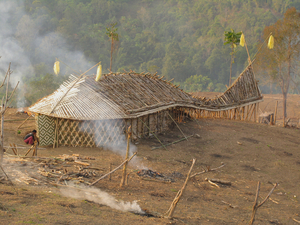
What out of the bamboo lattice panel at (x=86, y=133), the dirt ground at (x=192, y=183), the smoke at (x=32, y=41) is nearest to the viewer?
the dirt ground at (x=192, y=183)

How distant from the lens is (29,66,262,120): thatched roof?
10555mm

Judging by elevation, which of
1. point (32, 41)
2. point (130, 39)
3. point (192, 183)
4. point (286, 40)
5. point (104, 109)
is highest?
point (130, 39)

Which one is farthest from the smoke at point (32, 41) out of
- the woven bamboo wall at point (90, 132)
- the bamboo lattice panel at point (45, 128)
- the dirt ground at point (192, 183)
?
the woven bamboo wall at point (90, 132)

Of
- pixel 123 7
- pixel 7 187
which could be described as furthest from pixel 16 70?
pixel 7 187

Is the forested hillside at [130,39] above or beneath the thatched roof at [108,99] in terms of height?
above

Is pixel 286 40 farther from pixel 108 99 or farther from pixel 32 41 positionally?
pixel 32 41

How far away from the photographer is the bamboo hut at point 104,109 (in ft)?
34.5

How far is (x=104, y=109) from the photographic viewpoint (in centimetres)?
1073

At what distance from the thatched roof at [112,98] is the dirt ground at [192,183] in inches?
48.3

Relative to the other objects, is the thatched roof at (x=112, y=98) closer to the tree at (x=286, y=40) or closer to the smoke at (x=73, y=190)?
the smoke at (x=73, y=190)

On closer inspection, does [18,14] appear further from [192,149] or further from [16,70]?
[192,149]

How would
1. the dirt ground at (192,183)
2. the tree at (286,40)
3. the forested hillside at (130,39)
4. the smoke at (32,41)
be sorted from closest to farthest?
the dirt ground at (192,183) → the tree at (286,40) → the smoke at (32,41) → the forested hillside at (130,39)

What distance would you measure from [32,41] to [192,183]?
136 ft

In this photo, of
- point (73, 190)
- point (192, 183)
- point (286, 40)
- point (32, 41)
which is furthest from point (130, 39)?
point (73, 190)
